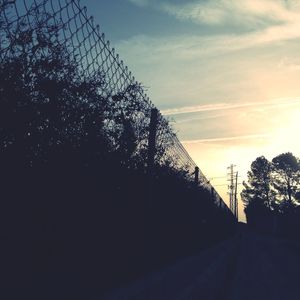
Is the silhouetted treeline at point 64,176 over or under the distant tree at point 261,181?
under

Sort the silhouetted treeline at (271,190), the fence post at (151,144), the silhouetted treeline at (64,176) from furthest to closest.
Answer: the silhouetted treeline at (271,190), the fence post at (151,144), the silhouetted treeline at (64,176)

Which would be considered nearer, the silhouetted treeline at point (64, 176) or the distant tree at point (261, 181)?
the silhouetted treeline at point (64, 176)

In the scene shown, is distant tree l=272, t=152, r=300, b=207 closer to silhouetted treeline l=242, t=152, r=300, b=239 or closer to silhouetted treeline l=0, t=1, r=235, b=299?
silhouetted treeline l=242, t=152, r=300, b=239

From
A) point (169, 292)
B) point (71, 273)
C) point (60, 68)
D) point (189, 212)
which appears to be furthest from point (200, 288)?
point (189, 212)

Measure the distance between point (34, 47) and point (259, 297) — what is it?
5358mm

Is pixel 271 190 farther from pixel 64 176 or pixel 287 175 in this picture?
pixel 64 176

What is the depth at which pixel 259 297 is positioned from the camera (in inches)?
269

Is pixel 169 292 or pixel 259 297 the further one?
pixel 259 297

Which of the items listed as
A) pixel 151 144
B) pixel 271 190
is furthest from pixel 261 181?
pixel 151 144

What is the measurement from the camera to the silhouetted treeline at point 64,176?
2.93 meters

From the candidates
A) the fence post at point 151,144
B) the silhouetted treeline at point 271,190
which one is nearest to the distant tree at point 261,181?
the silhouetted treeline at point 271,190

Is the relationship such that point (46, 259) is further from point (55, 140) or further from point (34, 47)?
point (34, 47)

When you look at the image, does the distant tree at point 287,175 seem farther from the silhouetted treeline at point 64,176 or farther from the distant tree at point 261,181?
the silhouetted treeline at point 64,176

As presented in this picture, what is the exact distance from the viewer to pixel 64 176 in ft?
11.2
